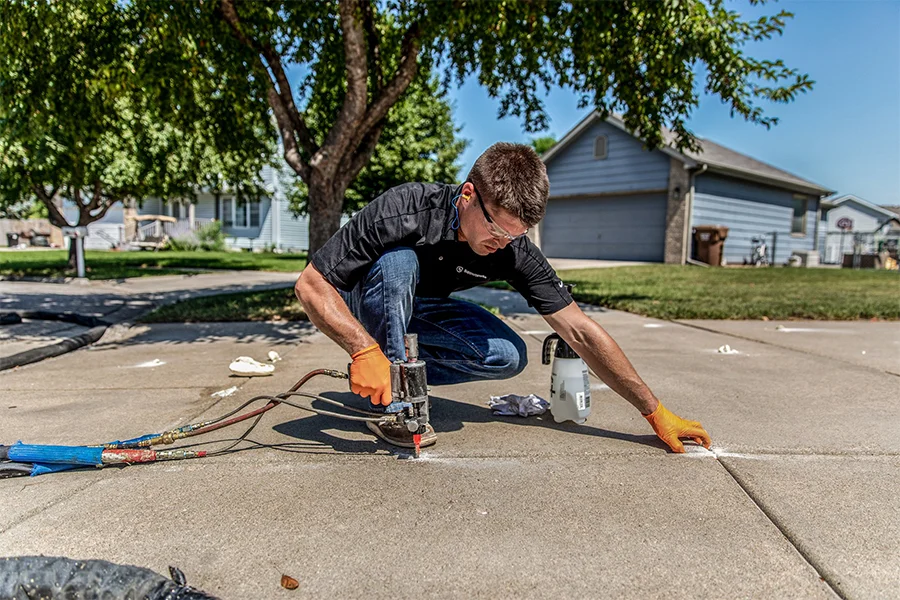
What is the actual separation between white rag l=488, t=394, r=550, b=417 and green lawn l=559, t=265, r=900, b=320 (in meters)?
2.53

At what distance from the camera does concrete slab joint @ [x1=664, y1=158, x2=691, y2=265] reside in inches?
703

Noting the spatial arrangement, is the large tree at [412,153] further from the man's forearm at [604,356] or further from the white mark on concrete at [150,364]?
the man's forearm at [604,356]

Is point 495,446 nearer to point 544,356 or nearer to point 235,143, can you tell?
point 544,356

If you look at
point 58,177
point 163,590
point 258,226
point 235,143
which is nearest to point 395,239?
point 163,590

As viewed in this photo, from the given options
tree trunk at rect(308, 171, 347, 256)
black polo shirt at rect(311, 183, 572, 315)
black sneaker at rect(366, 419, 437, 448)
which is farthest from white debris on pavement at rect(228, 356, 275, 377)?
tree trunk at rect(308, 171, 347, 256)

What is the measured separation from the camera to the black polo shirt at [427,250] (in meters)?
2.49

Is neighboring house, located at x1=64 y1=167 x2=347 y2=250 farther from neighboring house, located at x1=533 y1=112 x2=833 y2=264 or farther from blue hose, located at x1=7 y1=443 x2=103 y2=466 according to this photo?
Result: blue hose, located at x1=7 y1=443 x2=103 y2=466

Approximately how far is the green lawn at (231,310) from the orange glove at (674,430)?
510 centimetres

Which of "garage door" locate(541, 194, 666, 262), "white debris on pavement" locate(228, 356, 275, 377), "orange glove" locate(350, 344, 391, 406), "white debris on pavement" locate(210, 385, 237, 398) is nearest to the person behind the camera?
"orange glove" locate(350, 344, 391, 406)

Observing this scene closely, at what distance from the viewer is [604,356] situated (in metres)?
2.63

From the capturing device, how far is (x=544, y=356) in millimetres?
3055

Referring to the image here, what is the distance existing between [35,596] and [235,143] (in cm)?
809

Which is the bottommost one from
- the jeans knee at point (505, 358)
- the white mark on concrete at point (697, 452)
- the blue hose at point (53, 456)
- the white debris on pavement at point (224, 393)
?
the white debris on pavement at point (224, 393)

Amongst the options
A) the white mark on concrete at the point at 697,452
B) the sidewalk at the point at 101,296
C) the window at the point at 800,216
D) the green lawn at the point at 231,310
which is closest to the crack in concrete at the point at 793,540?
the white mark on concrete at the point at 697,452
